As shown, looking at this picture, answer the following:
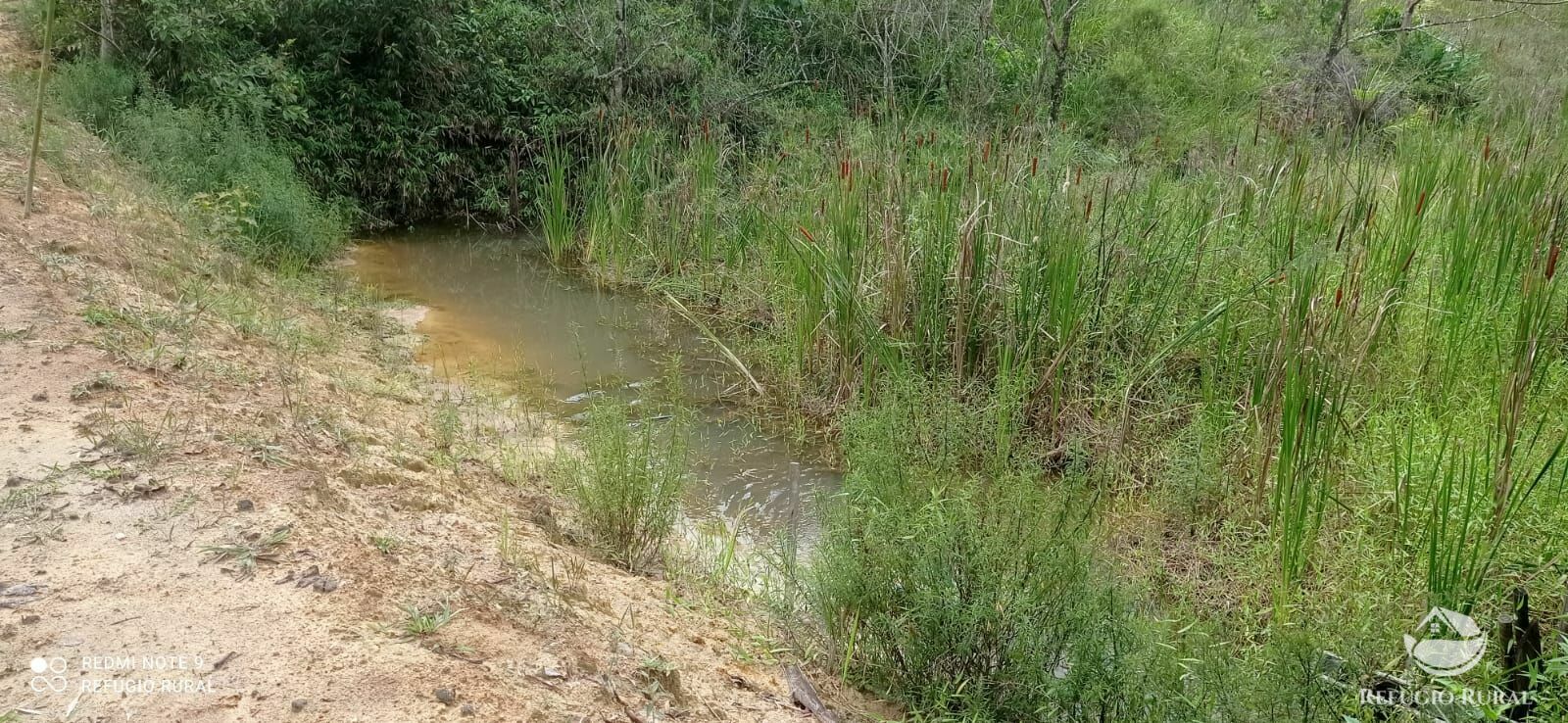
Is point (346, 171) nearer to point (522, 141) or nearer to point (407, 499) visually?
point (522, 141)

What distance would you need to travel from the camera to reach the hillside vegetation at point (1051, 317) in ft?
7.73

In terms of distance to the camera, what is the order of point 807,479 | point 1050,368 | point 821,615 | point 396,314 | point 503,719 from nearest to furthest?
point 503,719 → point 821,615 → point 1050,368 → point 807,479 → point 396,314

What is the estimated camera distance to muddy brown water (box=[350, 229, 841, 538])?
4184 mm

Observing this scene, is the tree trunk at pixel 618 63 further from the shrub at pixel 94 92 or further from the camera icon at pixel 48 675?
the camera icon at pixel 48 675

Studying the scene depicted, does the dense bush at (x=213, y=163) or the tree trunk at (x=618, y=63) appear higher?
the tree trunk at (x=618, y=63)

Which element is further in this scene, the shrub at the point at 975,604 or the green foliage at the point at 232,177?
the green foliage at the point at 232,177

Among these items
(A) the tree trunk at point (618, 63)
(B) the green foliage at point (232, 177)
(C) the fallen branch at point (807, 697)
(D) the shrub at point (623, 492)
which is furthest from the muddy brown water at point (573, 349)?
(A) the tree trunk at point (618, 63)

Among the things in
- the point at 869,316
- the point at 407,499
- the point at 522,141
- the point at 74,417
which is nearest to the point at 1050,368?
the point at 869,316

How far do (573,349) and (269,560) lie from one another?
→ 12.3 ft

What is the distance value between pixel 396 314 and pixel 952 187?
3.97 meters

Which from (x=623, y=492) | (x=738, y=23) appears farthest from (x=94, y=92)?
(x=623, y=492)

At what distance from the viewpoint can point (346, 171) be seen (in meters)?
8.27

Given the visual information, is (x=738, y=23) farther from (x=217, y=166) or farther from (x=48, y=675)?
(x=48, y=675)

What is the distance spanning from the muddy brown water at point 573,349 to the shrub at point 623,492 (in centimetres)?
55
